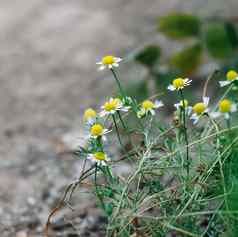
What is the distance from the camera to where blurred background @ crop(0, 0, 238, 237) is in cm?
172

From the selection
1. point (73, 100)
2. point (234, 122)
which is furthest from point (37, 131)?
point (234, 122)

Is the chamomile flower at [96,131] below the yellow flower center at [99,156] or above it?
above

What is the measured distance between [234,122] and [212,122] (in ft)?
0.75

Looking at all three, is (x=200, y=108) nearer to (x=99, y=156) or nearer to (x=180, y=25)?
(x=99, y=156)

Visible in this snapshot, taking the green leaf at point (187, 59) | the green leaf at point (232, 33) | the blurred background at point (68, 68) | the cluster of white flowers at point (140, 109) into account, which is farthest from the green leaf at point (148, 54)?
the cluster of white flowers at point (140, 109)

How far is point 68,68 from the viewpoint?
2.56 m

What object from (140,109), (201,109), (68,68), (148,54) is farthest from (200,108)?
(68,68)

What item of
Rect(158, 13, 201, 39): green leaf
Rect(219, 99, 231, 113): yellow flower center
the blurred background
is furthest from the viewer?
Rect(158, 13, 201, 39): green leaf

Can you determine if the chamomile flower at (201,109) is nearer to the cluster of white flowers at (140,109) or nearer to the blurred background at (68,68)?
the cluster of white flowers at (140,109)

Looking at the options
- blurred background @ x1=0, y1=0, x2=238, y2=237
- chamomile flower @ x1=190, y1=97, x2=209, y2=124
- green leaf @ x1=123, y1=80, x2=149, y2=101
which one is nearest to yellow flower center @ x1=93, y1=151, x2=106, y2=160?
chamomile flower @ x1=190, y1=97, x2=209, y2=124

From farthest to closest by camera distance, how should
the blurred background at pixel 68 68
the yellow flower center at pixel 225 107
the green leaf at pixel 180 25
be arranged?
1. the green leaf at pixel 180 25
2. the blurred background at pixel 68 68
3. the yellow flower center at pixel 225 107

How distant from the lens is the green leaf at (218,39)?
6.43 ft

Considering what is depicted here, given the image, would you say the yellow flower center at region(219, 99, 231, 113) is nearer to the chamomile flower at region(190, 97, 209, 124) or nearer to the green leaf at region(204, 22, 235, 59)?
the chamomile flower at region(190, 97, 209, 124)

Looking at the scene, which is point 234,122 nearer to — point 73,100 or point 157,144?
point 157,144
